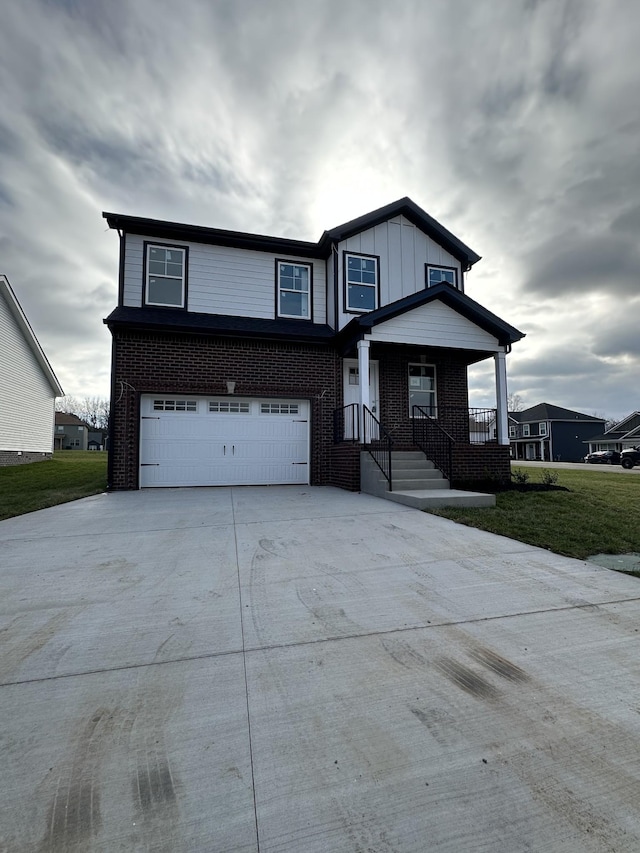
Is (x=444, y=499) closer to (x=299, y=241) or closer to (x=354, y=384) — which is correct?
(x=354, y=384)

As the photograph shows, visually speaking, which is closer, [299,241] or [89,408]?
[299,241]

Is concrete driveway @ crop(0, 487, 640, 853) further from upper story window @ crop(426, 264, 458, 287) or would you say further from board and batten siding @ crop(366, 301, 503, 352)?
upper story window @ crop(426, 264, 458, 287)

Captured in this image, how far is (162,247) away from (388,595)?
1040 cm

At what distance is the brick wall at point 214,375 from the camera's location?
9.39 m

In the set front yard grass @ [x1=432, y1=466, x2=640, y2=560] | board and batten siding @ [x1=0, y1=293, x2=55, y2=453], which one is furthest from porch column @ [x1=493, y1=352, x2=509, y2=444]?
board and batten siding @ [x1=0, y1=293, x2=55, y2=453]

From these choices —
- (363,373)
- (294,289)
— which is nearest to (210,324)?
(294,289)

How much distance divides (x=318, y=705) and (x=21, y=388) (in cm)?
2119

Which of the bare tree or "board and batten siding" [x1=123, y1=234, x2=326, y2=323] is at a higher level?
the bare tree

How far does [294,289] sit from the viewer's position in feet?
37.0

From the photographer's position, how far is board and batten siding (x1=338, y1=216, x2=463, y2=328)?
11227 millimetres

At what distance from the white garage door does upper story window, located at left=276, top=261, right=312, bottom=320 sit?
8.82 ft

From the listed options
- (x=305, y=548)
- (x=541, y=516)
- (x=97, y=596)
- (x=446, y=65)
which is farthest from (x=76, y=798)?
(x=446, y=65)

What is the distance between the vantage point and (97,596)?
3.22m

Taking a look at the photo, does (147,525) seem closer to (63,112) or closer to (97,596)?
(97,596)
